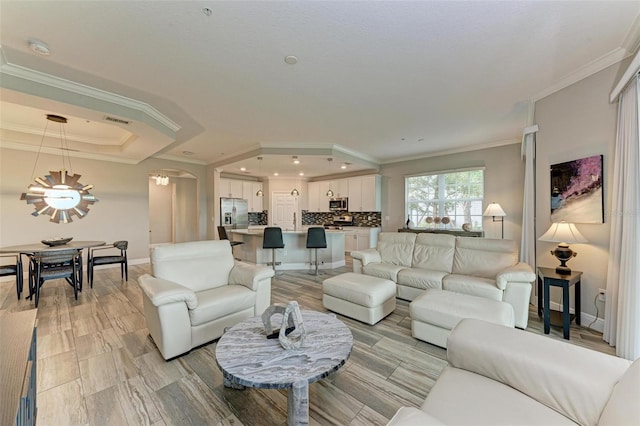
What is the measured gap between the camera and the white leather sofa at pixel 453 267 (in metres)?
2.64

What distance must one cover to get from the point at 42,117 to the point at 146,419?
5.12 m

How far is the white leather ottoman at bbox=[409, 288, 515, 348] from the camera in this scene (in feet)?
7.11

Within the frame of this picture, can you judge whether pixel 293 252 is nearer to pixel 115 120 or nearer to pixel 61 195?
pixel 115 120

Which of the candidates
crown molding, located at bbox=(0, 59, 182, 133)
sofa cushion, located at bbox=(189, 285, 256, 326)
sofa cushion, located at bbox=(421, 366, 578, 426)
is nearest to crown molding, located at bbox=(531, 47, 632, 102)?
sofa cushion, located at bbox=(421, 366, 578, 426)

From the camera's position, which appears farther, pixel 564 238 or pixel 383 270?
pixel 383 270

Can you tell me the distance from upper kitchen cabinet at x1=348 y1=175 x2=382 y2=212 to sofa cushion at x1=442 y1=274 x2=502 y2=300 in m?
4.04

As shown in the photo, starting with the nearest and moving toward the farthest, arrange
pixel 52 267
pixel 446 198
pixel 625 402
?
pixel 625 402, pixel 52 267, pixel 446 198

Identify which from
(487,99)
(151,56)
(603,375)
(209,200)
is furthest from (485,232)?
(209,200)

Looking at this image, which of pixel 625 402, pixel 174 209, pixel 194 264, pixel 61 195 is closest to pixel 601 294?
pixel 625 402

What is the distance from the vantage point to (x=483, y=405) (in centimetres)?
105

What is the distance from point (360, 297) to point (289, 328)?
1263mm

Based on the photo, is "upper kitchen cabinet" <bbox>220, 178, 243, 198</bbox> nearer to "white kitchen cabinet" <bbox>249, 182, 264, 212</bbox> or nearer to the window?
"white kitchen cabinet" <bbox>249, 182, 264, 212</bbox>

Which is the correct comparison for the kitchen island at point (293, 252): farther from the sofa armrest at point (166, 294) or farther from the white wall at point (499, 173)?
the white wall at point (499, 173)

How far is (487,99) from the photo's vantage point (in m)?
3.30
